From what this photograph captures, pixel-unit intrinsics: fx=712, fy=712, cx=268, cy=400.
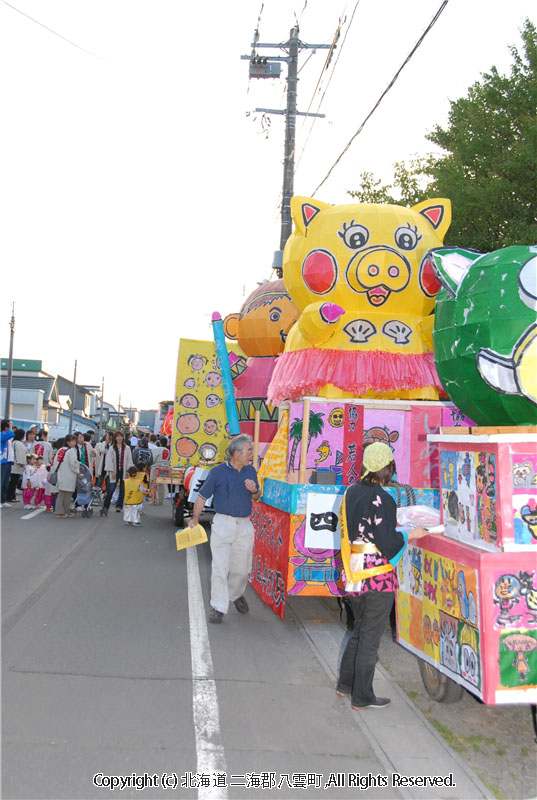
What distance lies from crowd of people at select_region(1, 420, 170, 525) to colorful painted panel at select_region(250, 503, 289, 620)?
20.7 ft

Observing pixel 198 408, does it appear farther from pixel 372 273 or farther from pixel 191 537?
pixel 191 537

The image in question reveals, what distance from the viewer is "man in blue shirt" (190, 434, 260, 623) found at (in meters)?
6.68

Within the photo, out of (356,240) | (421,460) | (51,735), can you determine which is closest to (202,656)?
(51,735)

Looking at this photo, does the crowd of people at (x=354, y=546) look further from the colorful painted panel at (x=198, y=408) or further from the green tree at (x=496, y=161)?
the green tree at (x=496, y=161)

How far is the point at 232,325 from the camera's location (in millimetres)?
12875

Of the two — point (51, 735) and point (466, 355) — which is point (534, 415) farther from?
point (51, 735)

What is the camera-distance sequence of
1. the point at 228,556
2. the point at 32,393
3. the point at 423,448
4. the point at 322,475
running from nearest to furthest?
the point at 322,475
the point at 228,556
the point at 423,448
the point at 32,393

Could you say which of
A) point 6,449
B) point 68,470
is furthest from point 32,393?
point 68,470

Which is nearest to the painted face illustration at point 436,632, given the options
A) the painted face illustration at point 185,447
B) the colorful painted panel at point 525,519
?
the colorful painted panel at point 525,519

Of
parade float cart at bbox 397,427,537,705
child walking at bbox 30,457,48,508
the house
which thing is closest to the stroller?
child walking at bbox 30,457,48,508

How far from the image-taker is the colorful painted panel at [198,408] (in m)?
13.1

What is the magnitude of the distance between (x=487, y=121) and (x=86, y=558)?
11732mm

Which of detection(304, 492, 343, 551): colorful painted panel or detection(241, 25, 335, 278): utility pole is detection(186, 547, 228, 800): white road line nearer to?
detection(304, 492, 343, 551): colorful painted panel

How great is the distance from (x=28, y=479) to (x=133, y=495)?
3.14 metres
